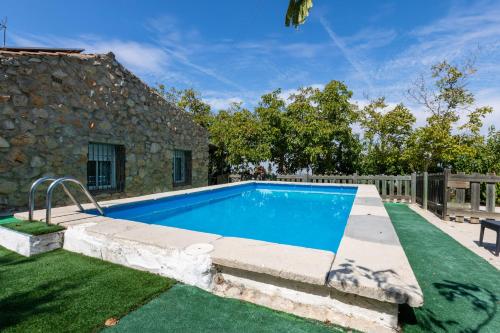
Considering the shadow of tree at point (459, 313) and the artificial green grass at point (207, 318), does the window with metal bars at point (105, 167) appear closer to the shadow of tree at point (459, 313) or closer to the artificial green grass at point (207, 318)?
the artificial green grass at point (207, 318)

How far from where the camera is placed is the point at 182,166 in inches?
499

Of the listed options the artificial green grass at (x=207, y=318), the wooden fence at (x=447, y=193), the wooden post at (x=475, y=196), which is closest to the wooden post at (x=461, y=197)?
the wooden fence at (x=447, y=193)

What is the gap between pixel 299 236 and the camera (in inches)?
211

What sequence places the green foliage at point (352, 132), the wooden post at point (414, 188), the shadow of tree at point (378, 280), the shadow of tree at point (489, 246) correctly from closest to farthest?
1. the shadow of tree at point (378, 280)
2. the shadow of tree at point (489, 246)
3. the wooden post at point (414, 188)
4. the green foliage at point (352, 132)

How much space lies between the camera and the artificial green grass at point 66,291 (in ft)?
6.75

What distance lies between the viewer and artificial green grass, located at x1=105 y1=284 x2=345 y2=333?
2.04 m

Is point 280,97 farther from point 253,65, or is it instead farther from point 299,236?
point 299,236

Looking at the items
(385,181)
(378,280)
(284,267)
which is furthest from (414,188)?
(284,267)

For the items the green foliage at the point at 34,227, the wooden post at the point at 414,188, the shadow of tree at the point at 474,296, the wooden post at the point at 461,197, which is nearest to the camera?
the shadow of tree at the point at 474,296

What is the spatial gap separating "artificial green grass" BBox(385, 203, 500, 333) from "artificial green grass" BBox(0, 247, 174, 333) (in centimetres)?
244

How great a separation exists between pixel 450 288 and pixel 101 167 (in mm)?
9156

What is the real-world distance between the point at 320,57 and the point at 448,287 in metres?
14.6

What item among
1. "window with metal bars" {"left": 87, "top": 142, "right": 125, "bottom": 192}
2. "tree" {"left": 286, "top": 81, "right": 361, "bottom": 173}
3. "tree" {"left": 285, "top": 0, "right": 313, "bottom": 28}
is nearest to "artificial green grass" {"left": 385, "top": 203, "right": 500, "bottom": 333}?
"tree" {"left": 285, "top": 0, "right": 313, "bottom": 28}

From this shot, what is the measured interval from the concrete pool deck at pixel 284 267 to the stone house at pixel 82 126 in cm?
389
